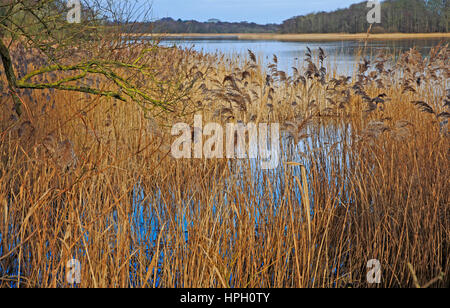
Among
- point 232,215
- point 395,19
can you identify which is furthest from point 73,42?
point 395,19

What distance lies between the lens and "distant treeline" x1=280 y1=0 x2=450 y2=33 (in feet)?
72.8

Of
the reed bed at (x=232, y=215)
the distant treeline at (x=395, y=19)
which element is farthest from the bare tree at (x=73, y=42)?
the distant treeline at (x=395, y=19)

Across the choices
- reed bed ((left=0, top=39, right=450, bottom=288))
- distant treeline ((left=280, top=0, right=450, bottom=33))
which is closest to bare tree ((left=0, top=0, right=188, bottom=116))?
reed bed ((left=0, top=39, right=450, bottom=288))

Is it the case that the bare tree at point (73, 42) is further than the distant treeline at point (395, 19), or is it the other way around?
the distant treeline at point (395, 19)

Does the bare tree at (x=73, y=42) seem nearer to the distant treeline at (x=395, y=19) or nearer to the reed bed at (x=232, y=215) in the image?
the reed bed at (x=232, y=215)

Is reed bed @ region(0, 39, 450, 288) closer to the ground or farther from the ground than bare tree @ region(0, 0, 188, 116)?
closer to the ground

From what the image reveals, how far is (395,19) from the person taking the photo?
92.1 ft

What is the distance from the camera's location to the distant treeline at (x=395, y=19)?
2220 cm

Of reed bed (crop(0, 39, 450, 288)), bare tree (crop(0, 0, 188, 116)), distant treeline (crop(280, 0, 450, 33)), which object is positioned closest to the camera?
reed bed (crop(0, 39, 450, 288))

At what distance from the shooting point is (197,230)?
2.33 metres

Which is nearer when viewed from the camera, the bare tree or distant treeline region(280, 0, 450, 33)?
the bare tree

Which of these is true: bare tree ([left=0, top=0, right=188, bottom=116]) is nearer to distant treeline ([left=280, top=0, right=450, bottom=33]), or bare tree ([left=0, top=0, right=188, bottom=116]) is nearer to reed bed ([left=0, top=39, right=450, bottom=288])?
reed bed ([left=0, top=39, right=450, bottom=288])

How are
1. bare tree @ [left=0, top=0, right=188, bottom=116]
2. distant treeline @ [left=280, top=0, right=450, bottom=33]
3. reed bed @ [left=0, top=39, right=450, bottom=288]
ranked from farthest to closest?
distant treeline @ [left=280, top=0, right=450, bottom=33] → bare tree @ [left=0, top=0, right=188, bottom=116] → reed bed @ [left=0, top=39, right=450, bottom=288]
